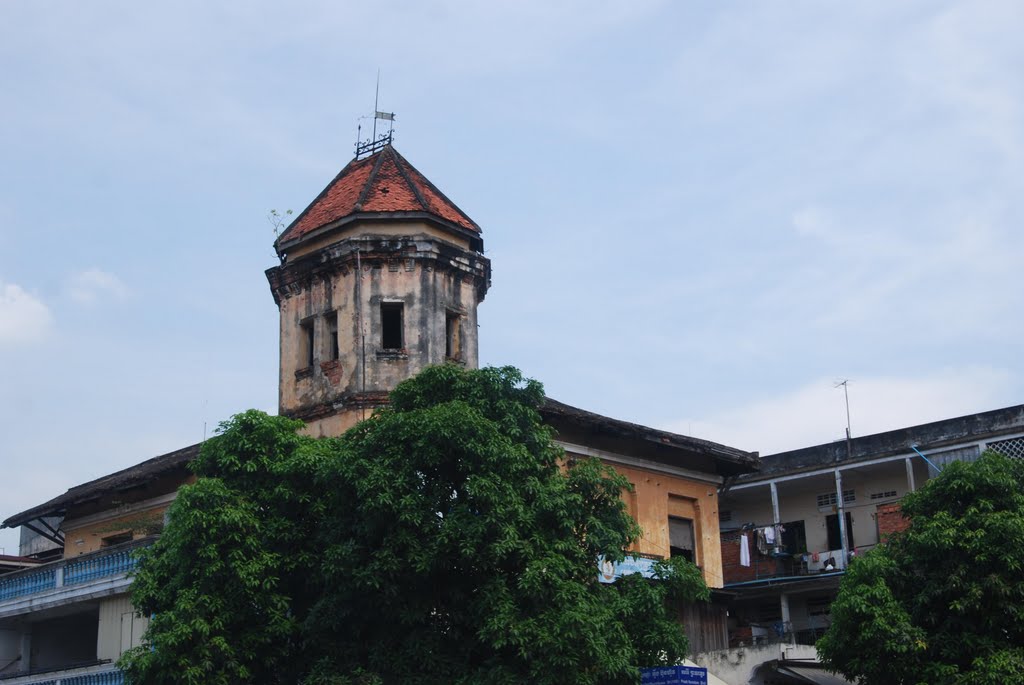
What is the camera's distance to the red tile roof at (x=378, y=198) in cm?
2698

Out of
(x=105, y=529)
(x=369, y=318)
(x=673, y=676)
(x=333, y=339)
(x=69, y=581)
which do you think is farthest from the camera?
(x=105, y=529)

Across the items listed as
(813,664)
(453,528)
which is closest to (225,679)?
(453,528)

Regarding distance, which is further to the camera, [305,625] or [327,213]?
[327,213]

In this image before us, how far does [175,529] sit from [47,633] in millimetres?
12836

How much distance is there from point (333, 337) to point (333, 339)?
4cm

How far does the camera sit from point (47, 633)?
31.0 m

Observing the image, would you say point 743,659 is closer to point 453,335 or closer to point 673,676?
point 453,335

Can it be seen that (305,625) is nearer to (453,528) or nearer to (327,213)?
(453,528)

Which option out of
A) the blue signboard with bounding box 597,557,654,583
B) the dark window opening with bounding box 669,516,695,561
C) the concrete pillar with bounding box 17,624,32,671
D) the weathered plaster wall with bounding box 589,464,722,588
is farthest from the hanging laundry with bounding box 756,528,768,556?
the concrete pillar with bounding box 17,624,32,671

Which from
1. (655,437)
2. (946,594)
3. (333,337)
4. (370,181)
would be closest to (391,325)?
(333,337)

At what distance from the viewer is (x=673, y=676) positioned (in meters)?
19.7

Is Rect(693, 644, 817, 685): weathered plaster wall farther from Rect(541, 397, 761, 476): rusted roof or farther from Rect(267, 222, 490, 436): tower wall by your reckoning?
Rect(267, 222, 490, 436): tower wall

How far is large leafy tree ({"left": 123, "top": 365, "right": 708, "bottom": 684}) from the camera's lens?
18656mm

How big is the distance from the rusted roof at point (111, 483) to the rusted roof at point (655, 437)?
7.72 metres
